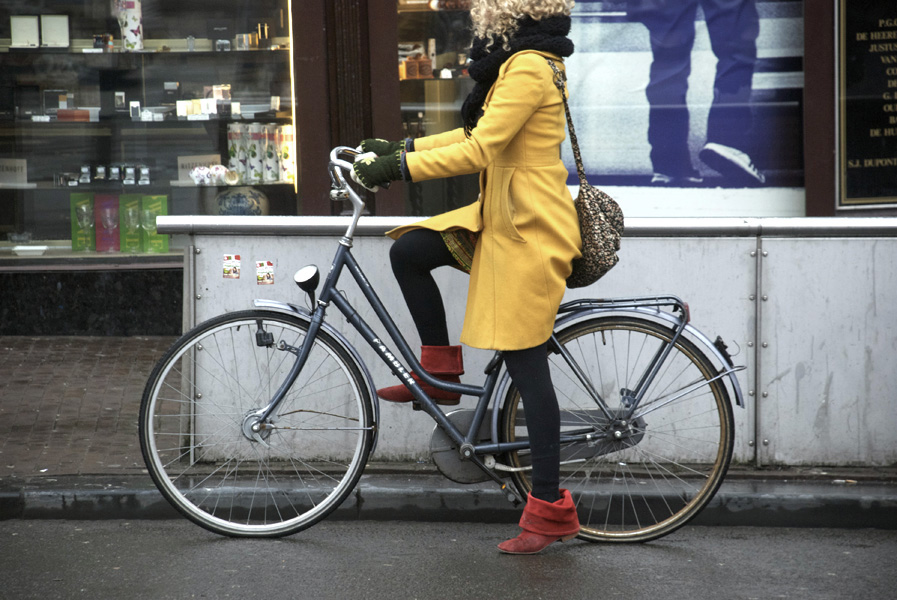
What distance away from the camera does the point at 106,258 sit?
25.6 ft

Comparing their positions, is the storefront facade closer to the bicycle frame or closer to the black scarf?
the bicycle frame

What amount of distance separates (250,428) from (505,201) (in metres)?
1.29

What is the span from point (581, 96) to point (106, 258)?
12.4 ft

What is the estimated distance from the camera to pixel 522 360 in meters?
3.67

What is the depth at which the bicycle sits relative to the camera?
3811 mm

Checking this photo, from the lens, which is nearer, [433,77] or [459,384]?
[459,384]

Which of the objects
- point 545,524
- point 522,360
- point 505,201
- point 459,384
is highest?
point 505,201

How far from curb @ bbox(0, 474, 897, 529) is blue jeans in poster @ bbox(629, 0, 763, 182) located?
3.40 m

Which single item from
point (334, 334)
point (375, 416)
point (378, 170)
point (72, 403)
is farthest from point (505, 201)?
point (72, 403)

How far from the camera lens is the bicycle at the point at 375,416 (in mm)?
3811

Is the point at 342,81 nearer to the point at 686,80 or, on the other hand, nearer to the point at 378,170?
the point at 686,80

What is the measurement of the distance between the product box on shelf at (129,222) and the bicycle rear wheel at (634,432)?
15.3ft

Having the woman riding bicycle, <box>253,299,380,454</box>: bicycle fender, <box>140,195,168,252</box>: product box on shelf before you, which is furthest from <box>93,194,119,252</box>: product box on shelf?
the woman riding bicycle

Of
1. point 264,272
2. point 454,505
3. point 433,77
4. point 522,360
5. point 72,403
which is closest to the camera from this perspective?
point 522,360
